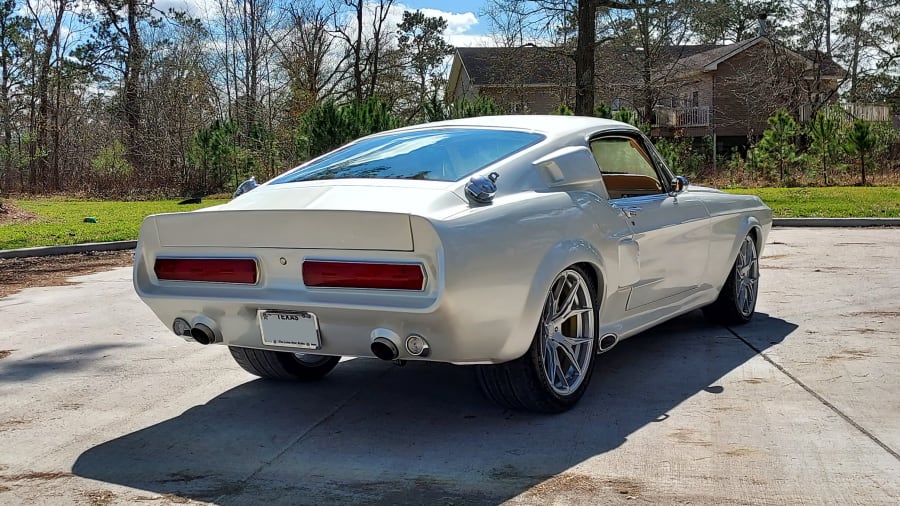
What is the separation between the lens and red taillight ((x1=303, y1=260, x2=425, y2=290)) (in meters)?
3.75

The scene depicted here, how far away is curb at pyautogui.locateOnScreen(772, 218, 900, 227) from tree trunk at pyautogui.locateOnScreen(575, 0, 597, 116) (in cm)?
856

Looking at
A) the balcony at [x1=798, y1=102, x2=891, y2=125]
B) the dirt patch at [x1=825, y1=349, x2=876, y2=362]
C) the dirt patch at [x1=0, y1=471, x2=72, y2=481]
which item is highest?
the balcony at [x1=798, y1=102, x2=891, y2=125]

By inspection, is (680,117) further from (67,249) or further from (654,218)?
(654,218)

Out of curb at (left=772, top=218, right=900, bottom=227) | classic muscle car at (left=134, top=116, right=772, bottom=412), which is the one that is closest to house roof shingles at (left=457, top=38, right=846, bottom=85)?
curb at (left=772, top=218, right=900, bottom=227)

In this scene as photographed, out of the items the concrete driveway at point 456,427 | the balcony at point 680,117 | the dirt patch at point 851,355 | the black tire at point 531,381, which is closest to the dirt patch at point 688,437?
the concrete driveway at point 456,427

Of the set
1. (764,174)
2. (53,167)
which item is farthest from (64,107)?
(764,174)

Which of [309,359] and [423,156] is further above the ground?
[423,156]

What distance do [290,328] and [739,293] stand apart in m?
3.66

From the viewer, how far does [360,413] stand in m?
4.60

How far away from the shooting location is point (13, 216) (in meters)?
17.3

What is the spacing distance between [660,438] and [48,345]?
434 cm

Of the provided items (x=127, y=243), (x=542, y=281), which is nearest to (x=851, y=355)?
(x=542, y=281)

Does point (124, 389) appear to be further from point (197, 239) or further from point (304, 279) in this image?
point (304, 279)

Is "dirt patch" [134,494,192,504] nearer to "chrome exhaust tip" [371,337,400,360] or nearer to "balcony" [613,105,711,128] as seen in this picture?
"chrome exhaust tip" [371,337,400,360]
